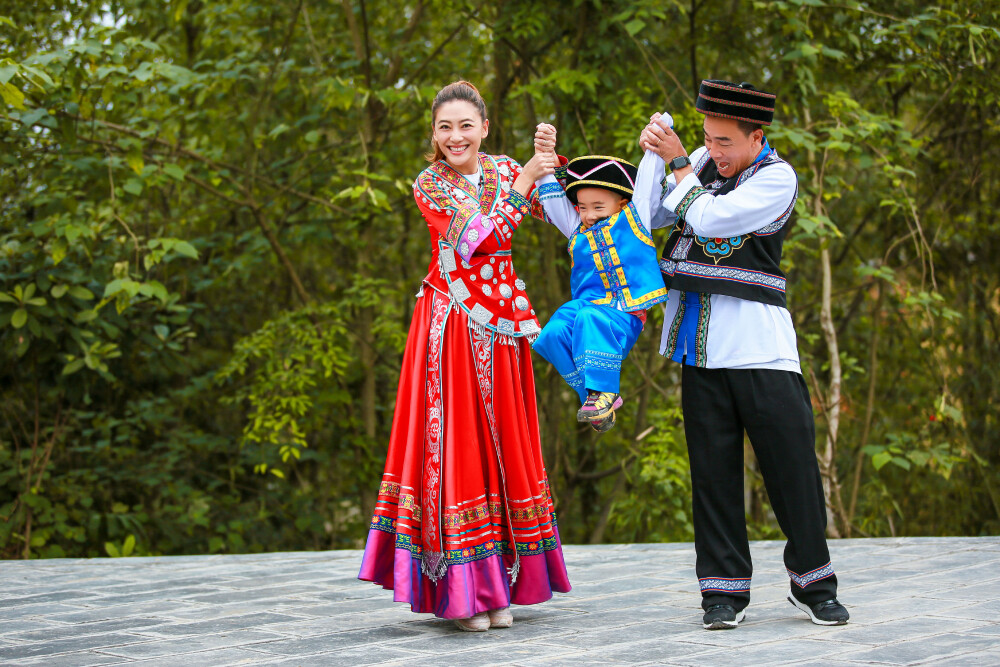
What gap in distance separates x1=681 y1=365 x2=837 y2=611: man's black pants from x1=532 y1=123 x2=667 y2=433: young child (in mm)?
378

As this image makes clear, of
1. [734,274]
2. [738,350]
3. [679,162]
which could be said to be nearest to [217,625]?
[738,350]

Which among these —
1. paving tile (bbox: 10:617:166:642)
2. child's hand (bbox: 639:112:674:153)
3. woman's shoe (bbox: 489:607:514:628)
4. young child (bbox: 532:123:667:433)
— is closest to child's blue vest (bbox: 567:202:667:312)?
young child (bbox: 532:123:667:433)

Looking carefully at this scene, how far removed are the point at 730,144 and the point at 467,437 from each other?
1308mm

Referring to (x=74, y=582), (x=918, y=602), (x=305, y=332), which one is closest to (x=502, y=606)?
(x=918, y=602)

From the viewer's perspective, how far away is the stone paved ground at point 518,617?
285cm

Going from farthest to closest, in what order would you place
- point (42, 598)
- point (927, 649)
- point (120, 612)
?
1. point (42, 598)
2. point (120, 612)
3. point (927, 649)

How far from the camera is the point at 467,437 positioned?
3371 millimetres

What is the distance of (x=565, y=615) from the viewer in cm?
350

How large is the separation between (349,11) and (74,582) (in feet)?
13.2

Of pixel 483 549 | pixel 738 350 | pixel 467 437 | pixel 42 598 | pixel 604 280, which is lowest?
pixel 42 598

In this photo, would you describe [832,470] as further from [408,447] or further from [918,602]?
[408,447]

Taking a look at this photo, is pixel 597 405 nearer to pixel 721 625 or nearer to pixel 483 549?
pixel 483 549

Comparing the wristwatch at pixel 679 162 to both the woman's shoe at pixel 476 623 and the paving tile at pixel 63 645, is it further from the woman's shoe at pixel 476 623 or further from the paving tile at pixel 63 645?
the paving tile at pixel 63 645

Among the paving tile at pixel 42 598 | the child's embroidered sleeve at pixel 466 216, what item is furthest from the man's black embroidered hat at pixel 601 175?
the paving tile at pixel 42 598
